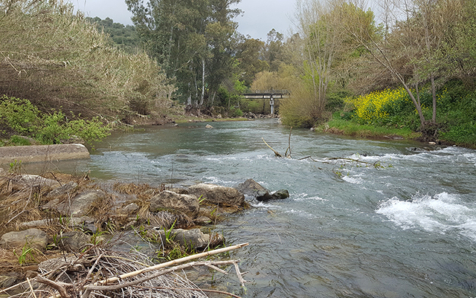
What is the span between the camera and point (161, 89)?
32938mm

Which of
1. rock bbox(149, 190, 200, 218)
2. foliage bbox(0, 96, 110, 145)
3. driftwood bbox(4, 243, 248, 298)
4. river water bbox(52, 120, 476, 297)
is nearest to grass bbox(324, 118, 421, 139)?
river water bbox(52, 120, 476, 297)

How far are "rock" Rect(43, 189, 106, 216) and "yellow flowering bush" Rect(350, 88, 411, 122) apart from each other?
775 inches

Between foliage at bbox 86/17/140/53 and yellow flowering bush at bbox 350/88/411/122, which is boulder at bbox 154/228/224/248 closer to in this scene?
yellow flowering bush at bbox 350/88/411/122

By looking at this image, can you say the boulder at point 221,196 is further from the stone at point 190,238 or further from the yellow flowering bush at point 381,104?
the yellow flowering bush at point 381,104

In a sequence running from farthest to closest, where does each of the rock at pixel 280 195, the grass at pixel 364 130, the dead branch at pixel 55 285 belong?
the grass at pixel 364 130 → the rock at pixel 280 195 → the dead branch at pixel 55 285

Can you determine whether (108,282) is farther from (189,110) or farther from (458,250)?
(189,110)

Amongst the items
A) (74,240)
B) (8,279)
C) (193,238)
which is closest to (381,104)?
(193,238)

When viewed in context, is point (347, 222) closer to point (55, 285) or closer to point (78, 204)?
point (78, 204)

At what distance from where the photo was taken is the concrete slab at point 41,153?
984 cm

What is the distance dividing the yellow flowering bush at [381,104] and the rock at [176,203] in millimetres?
18728

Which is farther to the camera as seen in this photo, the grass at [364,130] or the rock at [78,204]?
the grass at [364,130]

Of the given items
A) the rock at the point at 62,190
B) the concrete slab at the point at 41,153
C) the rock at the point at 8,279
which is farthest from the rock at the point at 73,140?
the rock at the point at 8,279

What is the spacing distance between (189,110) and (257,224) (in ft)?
144

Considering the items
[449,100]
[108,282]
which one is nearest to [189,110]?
[449,100]
